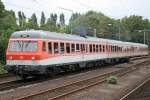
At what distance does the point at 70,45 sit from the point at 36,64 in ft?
18.6

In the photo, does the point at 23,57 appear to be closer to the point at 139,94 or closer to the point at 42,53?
the point at 42,53

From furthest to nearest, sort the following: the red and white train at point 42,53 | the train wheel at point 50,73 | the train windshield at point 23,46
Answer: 1. the train wheel at point 50,73
2. the train windshield at point 23,46
3. the red and white train at point 42,53

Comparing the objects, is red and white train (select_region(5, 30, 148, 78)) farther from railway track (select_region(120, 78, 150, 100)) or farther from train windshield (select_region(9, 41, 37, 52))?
railway track (select_region(120, 78, 150, 100))

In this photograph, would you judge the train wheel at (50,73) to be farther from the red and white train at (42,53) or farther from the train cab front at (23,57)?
the train cab front at (23,57)

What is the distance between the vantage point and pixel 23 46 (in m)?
23.5

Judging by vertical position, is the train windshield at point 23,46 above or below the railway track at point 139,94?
above

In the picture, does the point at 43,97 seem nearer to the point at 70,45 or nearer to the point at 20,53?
the point at 20,53

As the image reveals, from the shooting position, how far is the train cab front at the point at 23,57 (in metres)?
22.6

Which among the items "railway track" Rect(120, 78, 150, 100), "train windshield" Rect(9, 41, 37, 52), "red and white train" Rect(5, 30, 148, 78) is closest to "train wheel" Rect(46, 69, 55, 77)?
"red and white train" Rect(5, 30, 148, 78)

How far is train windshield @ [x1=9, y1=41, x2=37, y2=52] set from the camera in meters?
23.2

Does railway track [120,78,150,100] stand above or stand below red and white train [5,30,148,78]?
below

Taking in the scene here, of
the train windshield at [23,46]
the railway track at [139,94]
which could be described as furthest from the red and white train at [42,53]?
the railway track at [139,94]

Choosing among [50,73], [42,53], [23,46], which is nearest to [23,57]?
[23,46]

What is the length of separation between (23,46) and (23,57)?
2.59 feet
